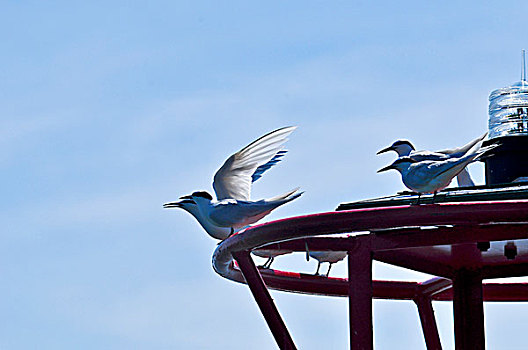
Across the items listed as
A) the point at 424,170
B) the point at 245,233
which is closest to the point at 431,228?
the point at 424,170

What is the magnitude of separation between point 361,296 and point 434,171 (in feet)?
6.75

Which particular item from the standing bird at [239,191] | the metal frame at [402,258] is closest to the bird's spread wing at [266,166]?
the standing bird at [239,191]

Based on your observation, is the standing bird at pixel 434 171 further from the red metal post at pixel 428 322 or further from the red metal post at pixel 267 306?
the red metal post at pixel 428 322

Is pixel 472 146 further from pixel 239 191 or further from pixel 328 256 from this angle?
pixel 328 256

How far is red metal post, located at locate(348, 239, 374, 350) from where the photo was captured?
51.8ft

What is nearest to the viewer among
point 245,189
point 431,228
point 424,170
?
point 424,170

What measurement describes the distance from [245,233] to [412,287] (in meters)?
5.65

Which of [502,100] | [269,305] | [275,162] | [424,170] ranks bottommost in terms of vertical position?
[269,305]

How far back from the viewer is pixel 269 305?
17.0m

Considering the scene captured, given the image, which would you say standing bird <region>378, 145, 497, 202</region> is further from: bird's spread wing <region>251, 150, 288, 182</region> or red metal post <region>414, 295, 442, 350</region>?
red metal post <region>414, 295, 442, 350</region>

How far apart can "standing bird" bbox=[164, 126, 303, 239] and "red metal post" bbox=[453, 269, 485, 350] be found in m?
3.47

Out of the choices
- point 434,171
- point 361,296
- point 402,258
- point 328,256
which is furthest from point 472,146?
point 328,256

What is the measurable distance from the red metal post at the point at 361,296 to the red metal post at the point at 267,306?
4.40ft

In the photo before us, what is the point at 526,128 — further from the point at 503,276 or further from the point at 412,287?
the point at 412,287
